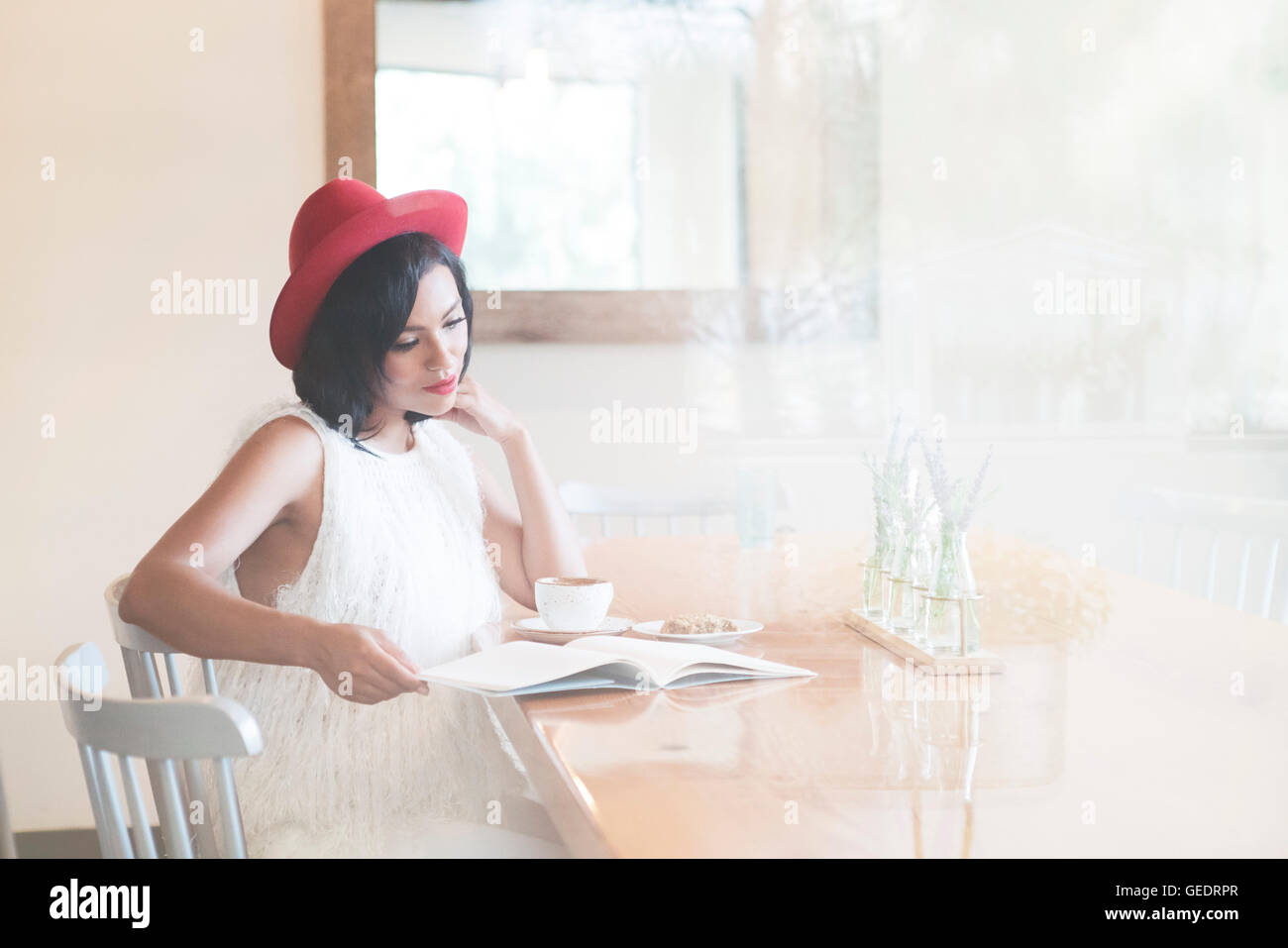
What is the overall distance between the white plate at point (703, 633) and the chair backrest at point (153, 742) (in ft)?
1.64

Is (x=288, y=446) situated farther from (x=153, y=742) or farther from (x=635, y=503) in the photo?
(x=635, y=503)

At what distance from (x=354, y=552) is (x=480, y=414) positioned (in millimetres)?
273

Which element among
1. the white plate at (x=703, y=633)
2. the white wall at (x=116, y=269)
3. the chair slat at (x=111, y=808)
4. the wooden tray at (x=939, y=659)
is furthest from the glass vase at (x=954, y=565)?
the white wall at (x=116, y=269)

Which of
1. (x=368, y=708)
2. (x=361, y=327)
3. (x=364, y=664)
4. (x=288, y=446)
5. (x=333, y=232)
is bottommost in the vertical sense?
(x=368, y=708)

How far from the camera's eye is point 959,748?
2.67ft

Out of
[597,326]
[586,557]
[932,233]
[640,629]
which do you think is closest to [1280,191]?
[932,233]

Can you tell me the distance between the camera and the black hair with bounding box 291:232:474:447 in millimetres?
1296

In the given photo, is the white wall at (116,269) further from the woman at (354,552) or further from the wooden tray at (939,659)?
the wooden tray at (939,659)

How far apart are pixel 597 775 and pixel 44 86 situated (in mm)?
2109

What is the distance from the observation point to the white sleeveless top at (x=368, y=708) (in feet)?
3.91

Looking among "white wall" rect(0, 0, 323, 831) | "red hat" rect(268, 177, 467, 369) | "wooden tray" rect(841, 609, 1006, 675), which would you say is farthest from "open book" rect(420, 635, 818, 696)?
"white wall" rect(0, 0, 323, 831)

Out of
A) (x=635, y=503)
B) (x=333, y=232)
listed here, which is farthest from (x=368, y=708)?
(x=635, y=503)

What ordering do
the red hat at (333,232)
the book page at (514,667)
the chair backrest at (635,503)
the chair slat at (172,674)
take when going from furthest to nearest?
the chair backrest at (635,503)
the red hat at (333,232)
the chair slat at (172,674)
the book page at (514,667)
